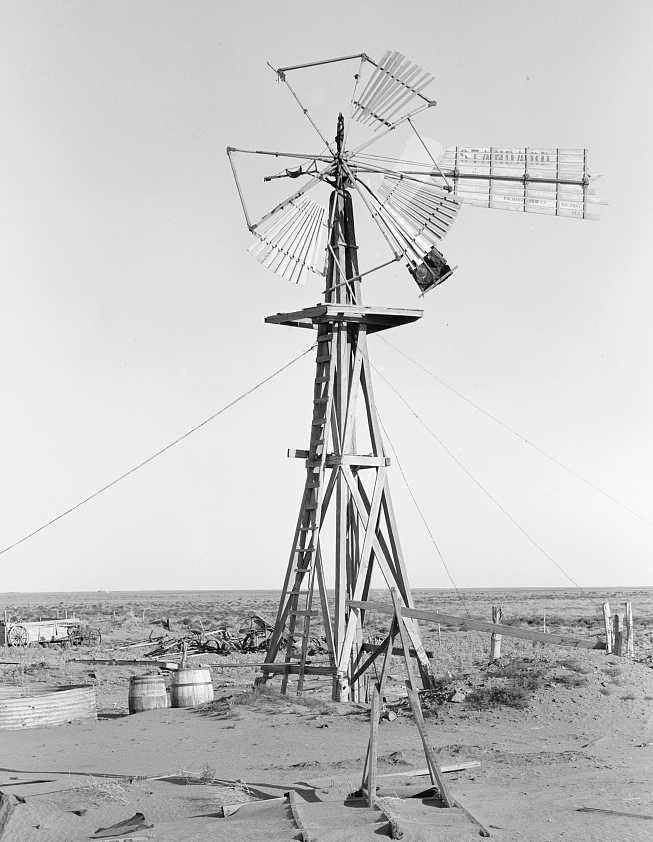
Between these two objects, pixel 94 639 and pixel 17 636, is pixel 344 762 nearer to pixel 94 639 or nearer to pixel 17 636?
pixel 17 636

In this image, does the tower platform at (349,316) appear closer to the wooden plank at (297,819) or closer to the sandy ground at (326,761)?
the sandy ground at (326,761)

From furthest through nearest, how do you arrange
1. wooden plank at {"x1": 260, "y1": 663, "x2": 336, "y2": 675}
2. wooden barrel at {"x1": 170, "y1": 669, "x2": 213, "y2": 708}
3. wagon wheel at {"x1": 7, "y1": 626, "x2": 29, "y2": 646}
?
wagon wheel at {"x1": 7, "y1": 626, "x2": 29, "y2": 646}, wooden barrel at {"x1": 170, "y1": 669, "x2": 213, "y2": 708}, wooden plank at {"x1": 260, "y1": 663, "x2": 336, "y2": 675}

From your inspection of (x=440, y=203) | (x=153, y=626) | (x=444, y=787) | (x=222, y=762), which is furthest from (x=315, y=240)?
(x=153, y=626)

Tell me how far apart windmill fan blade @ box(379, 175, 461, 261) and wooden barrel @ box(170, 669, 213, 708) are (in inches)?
318

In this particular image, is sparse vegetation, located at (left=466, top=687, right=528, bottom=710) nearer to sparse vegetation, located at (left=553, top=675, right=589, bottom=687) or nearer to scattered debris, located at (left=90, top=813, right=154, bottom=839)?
sparse vegetation, located at (left=553, top=675, right=589, bottom=687)

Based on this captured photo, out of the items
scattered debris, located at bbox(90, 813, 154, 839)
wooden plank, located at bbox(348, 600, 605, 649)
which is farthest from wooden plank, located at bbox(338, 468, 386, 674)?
scattered debris, located at bbox(90, 813, 154, 839)

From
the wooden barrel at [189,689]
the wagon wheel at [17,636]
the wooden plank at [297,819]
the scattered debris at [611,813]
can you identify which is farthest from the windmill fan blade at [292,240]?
the wagon wheel at [17,636]

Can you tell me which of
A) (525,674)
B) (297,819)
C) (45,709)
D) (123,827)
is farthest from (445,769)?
(45,709)

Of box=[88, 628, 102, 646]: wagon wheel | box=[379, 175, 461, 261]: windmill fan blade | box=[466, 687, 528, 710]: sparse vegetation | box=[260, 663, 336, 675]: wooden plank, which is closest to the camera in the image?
box=[466, 687, 528, 710]: sparse vegetation

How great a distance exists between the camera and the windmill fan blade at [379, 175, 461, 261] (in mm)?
14555

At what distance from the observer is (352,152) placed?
15016 millimetres

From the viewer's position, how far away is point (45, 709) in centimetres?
1430

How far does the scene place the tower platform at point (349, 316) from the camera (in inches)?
563

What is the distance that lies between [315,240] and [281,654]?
1542 cm
